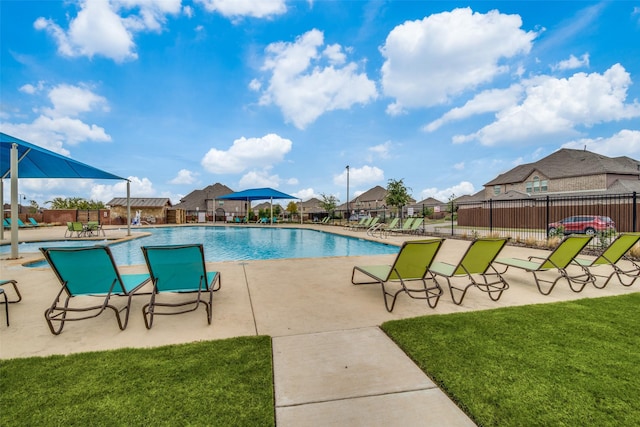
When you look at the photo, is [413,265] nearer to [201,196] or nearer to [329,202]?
[329,202]

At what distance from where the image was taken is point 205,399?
1900mm

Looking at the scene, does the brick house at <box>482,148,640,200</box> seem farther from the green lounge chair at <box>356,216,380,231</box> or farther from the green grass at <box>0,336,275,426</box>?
the green grass at <box>0,336,275,426</box>

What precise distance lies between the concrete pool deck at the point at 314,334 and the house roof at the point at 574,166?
108ft

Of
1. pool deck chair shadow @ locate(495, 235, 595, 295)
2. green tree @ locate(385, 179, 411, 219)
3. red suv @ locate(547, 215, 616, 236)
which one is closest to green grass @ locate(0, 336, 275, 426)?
pool deck chair shadow @ locate(495, 235, 595, 295)

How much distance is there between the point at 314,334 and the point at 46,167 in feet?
56.7

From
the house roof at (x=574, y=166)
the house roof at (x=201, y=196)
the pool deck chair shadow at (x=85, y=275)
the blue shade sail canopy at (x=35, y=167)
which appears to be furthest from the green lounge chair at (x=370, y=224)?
the house roof at (x=201, y=196)

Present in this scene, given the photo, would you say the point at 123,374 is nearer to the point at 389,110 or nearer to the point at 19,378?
the point at 19,378

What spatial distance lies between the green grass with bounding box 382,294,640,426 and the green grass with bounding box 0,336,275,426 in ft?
4.39

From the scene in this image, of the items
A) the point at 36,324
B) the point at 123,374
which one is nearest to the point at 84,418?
the point at 123,374

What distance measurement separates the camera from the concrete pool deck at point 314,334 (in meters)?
1.89

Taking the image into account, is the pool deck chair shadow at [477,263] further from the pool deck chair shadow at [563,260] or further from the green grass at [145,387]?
the green grass at [145,387]

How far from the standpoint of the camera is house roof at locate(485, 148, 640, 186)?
2869 cm

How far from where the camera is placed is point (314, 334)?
2988mm

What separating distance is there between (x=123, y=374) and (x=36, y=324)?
2025mm
